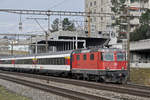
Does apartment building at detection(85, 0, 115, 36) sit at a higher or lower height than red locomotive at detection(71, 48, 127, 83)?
higher

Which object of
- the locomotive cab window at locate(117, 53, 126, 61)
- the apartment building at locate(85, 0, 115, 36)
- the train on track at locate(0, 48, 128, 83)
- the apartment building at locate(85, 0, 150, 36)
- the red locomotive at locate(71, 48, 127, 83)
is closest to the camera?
the red locomotive at locate(71, 48, 127, 83)

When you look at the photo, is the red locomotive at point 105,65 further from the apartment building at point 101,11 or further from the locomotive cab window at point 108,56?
the apartment building at point 101,11

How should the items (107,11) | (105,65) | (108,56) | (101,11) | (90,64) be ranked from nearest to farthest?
(105,65) < (108,56) < (90,64) < (107,11) < (101,11)

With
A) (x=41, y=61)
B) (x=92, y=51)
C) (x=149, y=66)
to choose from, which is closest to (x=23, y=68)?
(x=41, y=61)

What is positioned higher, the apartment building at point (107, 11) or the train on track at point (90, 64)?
the apartment building at point (107, 11)

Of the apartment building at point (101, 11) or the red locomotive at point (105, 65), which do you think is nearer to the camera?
the red locomotive at point (105, 65)

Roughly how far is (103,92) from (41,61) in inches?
809

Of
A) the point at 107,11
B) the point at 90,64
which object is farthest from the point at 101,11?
the point at 90,64

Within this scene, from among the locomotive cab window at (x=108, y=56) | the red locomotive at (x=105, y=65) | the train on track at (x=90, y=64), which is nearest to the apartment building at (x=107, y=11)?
the train on track at (x=90, y=64)

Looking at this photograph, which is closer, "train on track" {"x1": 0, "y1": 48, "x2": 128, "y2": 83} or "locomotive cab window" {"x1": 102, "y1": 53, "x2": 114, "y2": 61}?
"train on track" {"x1": 0, "y1": 48, "x2": 128, "y2": 83}

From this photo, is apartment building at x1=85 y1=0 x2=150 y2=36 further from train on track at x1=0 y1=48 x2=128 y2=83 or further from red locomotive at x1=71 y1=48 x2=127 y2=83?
red locomotive at x1=71 y1=48 x2=127 y2=83

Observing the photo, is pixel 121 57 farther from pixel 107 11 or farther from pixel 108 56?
pixel 107 11

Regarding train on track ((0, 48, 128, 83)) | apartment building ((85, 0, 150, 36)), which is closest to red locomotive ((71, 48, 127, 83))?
train on track ((0, 48, 128, 83))

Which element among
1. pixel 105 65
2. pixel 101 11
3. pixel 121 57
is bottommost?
pixel 105 65
